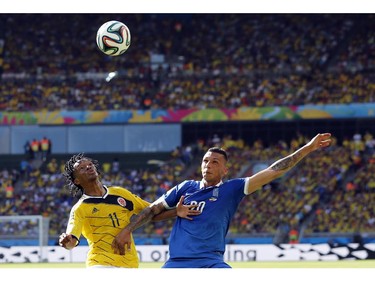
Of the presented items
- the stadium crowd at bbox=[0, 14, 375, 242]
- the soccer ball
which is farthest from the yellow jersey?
the stadium crowd at bbox=[0, 14, 375, 242]

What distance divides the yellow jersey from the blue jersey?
2.17 ft

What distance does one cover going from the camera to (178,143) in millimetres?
36438

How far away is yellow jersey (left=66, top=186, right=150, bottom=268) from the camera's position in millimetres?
8164

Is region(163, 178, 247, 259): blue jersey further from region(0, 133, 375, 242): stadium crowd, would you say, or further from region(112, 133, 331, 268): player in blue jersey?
region(0, 133, 375, 242): stadium crowd

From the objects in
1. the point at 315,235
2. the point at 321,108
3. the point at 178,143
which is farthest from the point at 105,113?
the point at 315,235

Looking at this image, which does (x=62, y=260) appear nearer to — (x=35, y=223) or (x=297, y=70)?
(x=35, y=223)

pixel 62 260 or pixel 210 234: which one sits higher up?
pixel 210 234

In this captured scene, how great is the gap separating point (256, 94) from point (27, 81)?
9.80 m

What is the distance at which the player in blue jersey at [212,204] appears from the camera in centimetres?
760

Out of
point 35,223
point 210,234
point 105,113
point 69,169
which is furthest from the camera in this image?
point 105,113

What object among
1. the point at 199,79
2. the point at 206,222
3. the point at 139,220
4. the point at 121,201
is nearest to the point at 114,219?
the point at 121,201

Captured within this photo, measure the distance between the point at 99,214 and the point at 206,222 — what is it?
45.5 inches

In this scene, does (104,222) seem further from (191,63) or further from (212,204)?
(191,63)

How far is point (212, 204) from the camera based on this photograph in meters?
7.76
